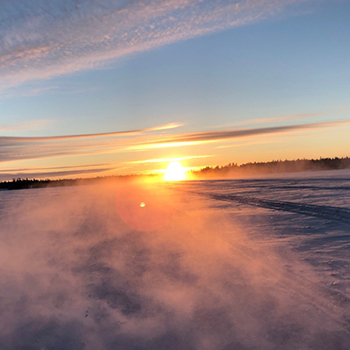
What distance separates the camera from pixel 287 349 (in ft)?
11.8

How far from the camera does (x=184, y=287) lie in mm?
5398

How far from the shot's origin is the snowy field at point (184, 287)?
4.02 m

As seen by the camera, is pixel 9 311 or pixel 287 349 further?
pixel 9 311

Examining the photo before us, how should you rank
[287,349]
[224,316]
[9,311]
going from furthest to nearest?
[9,311] → [224,316] → [287,349]

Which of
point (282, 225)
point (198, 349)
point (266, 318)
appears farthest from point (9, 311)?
point (282, 225)

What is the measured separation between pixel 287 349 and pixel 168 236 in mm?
5412

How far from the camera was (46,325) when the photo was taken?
457 centimetres

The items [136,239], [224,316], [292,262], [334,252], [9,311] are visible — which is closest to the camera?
[224,316]

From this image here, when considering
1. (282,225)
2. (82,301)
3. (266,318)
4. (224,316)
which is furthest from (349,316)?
(282,225)

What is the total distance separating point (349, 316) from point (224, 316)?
1350 mm

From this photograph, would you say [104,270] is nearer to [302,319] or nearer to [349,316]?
[302,319]

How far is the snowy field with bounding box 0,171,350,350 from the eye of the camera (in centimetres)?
402

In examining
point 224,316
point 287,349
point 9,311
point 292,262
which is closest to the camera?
point 287,349

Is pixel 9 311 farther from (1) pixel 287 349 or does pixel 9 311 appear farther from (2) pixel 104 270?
(1) pixel 287 349
